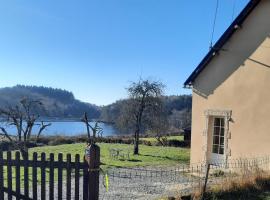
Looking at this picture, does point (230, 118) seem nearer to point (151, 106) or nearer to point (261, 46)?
point (261, 46)

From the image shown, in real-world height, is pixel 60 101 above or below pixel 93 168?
above

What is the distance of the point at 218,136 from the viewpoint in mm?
16625

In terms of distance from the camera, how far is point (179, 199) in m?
9.12

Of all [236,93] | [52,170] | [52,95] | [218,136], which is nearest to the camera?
[52,170]

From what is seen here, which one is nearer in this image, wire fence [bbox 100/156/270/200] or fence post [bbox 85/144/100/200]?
fence post [bbox 85/144/100/200]

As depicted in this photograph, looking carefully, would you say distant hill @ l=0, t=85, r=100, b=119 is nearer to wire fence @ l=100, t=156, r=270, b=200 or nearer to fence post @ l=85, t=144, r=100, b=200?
wire fence @ l=100, t=156, r=270, b=200

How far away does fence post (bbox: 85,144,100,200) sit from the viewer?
7660 millimetres

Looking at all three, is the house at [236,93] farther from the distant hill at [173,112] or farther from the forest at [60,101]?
the forest at [60,101]

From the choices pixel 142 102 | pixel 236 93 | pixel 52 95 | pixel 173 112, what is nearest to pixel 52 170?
pixel 236 93

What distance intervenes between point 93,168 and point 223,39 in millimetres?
10105

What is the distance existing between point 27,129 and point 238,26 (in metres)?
16.0

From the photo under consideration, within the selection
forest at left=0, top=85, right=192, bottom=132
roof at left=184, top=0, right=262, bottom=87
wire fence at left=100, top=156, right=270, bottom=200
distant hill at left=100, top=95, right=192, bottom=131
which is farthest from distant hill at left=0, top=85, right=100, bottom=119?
wire fence at left=100, top=156, right=270, bottom=200

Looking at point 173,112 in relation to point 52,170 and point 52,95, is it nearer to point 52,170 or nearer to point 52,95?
point 52,170

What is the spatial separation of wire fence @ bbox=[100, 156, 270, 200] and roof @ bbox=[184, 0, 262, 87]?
3.73 meters
